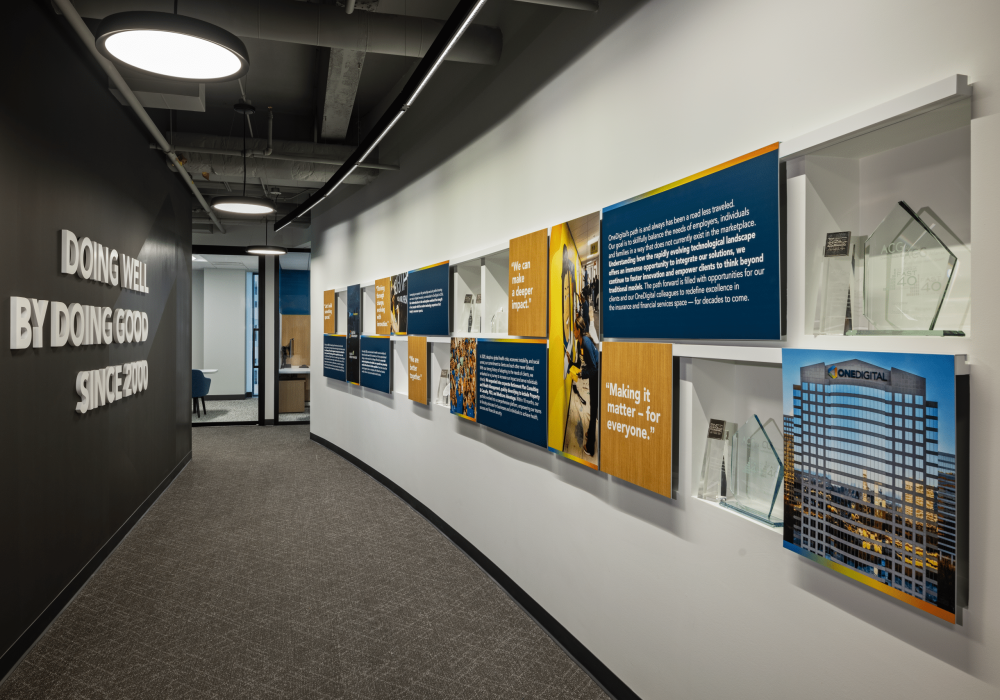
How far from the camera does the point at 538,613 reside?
332cm

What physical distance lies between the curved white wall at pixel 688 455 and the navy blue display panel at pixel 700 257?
0.08 metres

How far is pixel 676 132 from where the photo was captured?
92.0 inches

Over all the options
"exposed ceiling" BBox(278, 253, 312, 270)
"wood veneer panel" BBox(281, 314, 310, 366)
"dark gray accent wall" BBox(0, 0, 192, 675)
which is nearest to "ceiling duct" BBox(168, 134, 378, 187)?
"dark gray accent wall" BBox(0, 0, 192, 675)

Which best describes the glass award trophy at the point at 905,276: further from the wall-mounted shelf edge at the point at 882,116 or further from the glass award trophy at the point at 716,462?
the glass award trophy at the point at 716,462

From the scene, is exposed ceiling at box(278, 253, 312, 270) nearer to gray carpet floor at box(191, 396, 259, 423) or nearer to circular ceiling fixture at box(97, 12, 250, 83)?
gray carpet floor at box(191, 396, 259, 423)

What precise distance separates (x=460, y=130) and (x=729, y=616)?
3.64m

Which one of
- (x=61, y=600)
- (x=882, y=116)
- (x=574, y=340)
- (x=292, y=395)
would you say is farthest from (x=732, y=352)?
(x=292, y=395)

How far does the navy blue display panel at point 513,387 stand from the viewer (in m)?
3.31

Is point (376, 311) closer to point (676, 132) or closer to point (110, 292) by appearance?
point (110, 292)

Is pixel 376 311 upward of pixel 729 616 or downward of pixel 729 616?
upward

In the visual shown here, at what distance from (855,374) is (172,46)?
2928mm

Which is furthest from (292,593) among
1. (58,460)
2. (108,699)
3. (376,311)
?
(376,311)

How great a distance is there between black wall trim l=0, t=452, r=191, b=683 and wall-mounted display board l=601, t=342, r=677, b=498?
2.84 metres

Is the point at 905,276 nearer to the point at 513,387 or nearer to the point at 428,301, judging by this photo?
the point at 513,387
